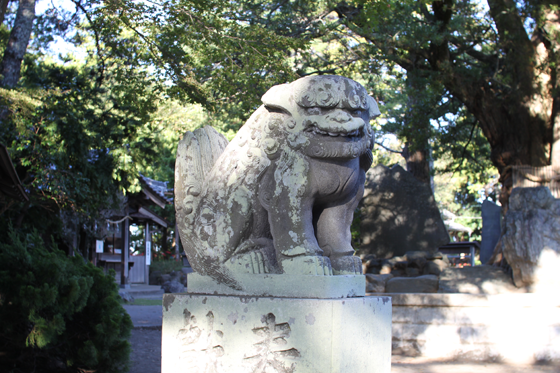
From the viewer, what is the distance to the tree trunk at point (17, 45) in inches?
263

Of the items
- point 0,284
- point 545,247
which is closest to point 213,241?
point 0,284

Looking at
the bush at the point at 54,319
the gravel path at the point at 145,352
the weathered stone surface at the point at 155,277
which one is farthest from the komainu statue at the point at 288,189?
the weathered stone surface at the point at 155,277

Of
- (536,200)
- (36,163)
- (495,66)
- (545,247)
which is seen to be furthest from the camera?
(495,66)

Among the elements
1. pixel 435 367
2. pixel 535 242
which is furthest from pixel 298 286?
pixel 535 242

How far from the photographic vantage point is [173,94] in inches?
250

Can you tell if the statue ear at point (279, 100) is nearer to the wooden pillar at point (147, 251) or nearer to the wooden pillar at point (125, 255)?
the wooden pillar at point (125, 255)

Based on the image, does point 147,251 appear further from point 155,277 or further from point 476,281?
point 476,281

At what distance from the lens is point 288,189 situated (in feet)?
7.45

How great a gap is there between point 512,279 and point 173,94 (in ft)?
17.8

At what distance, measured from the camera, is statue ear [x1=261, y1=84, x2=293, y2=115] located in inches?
92.3

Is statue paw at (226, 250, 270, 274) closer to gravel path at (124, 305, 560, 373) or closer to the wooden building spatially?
gravel path at (124, 305, 560, 373)

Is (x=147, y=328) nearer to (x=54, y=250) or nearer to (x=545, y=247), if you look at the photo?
(x=54, y=250)

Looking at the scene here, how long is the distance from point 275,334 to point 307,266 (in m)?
0.35

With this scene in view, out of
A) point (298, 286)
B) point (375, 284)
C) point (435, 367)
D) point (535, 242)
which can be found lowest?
point (435, 367)
